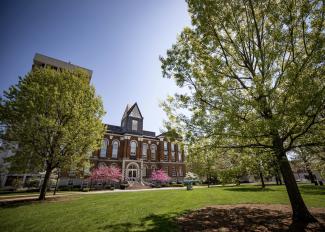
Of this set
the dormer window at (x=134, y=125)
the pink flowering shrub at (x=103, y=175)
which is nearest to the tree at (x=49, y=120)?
the pink flowering shrub at (x=103, y=175)

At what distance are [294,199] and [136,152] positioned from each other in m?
36.2

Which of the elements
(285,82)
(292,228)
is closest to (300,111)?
(285,82)

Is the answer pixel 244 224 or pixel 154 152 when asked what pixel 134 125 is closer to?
pixel 154 152

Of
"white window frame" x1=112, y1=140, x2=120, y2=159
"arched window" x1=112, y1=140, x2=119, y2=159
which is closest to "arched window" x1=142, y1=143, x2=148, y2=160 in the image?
"white window frame" x1=112, y1=140, x2=120, y2=159

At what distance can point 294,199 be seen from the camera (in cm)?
598

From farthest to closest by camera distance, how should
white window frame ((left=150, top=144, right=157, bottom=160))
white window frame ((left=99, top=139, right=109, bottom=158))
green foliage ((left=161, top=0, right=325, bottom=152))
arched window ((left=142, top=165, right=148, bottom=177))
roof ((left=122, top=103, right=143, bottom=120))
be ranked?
white window frame ((left=150, top=144, right=157, bottom=160)) → roof ((left=122, top=103, right=143, bottom=120)) → arched window ((left=142, top=165, right=148, bottom=177)) → white window frame ((left=99, top=139, right=109, bottom=158)) → green foliage ((left=161, top=0, right=325, bottom=152))

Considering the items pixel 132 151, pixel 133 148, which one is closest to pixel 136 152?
pixel 132 151

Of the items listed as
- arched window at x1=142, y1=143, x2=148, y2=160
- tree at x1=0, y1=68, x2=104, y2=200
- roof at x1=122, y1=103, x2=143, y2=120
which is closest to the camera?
tree at x1=0, y1=68, x2=104, y2=200

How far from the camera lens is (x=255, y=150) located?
6.23 meters

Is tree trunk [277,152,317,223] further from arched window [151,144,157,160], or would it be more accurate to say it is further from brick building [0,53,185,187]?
arched window [151,144,157,160]

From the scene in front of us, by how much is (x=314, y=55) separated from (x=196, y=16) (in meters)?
4.54

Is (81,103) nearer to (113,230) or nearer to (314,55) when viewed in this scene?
(113,230)

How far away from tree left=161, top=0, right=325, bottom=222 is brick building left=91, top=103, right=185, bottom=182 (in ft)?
95.3

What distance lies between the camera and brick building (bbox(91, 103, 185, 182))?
121 ft
